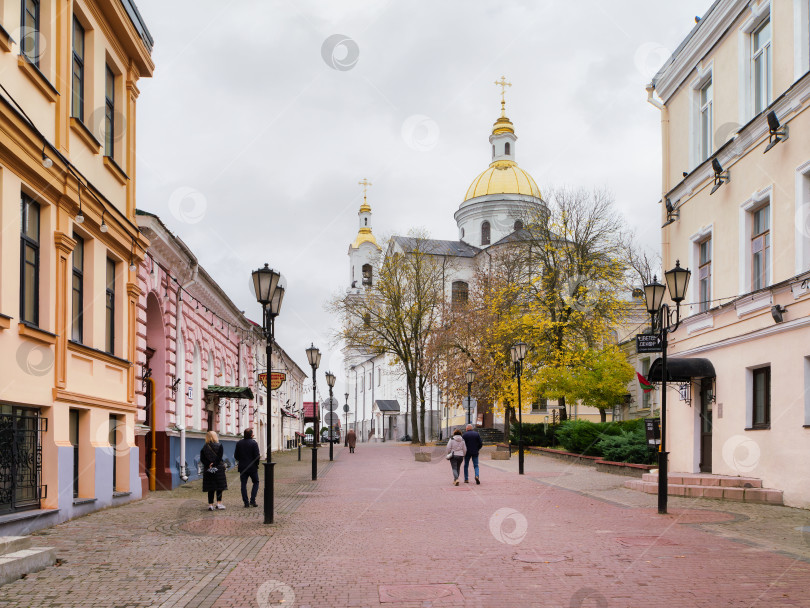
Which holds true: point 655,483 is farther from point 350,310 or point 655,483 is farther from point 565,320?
point 350,310

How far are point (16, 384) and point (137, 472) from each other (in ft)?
20.5

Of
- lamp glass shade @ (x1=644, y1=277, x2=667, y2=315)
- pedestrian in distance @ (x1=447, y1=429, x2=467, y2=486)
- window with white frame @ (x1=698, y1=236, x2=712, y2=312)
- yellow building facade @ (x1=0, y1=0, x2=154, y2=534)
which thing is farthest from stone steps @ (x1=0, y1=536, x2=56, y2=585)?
window with white frame @ (x1=698, y1=236, x2=712, y2=312)

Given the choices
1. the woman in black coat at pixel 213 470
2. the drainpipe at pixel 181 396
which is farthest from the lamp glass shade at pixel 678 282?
the drainpipe at pixel 181 396

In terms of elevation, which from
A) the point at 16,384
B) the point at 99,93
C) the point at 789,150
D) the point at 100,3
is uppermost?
the point at 100,3

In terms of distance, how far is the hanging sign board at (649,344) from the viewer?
18.5 meters

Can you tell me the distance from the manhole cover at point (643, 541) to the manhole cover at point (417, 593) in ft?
11.7

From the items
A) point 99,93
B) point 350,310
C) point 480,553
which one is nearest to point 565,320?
point 350,310

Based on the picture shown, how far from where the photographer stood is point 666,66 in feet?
71.8

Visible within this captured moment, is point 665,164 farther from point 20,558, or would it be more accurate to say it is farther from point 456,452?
point 20,558

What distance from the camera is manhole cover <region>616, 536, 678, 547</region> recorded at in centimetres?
1071

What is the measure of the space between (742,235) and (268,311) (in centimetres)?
1002

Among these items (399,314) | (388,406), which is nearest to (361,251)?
(388,406)

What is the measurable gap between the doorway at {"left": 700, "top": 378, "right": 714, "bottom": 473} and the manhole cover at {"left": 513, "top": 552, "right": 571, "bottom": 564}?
35.2 ft

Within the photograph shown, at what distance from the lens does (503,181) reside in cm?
6900
